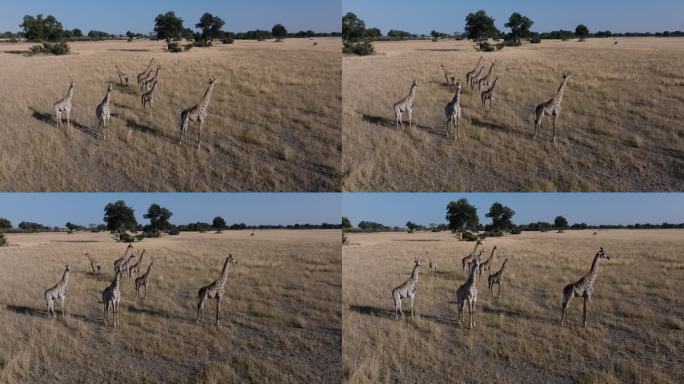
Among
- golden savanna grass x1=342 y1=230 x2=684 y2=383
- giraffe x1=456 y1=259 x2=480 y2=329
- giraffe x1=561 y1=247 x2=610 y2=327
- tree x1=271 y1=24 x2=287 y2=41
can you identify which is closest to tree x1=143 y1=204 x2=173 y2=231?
golden savanna grass x1=342 y1=230 x2=684 y2=383

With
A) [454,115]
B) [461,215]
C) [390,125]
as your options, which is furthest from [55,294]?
[454,115]

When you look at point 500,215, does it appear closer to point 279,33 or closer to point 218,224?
point 218,224

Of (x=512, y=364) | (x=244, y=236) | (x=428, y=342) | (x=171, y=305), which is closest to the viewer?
(x=512, y=364)

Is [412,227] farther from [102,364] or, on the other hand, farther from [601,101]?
[102,364]

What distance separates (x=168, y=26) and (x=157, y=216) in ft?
63.8

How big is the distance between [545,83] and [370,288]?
1026 centimetres

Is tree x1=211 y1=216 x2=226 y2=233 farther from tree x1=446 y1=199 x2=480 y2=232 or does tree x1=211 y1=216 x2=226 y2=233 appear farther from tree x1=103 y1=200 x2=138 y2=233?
tree x1=446 y1=199 x2=480 y2=232

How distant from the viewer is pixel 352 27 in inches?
659

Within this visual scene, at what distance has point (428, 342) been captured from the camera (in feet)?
30.8

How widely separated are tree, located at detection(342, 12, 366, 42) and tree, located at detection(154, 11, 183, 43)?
49.0 ft

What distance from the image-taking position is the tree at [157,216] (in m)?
12.9

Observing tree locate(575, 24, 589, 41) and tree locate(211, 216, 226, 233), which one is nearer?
tree locate(211, 216, 226, 233)

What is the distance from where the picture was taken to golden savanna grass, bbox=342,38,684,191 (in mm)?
9875

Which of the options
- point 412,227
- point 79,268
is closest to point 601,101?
point 412,227
